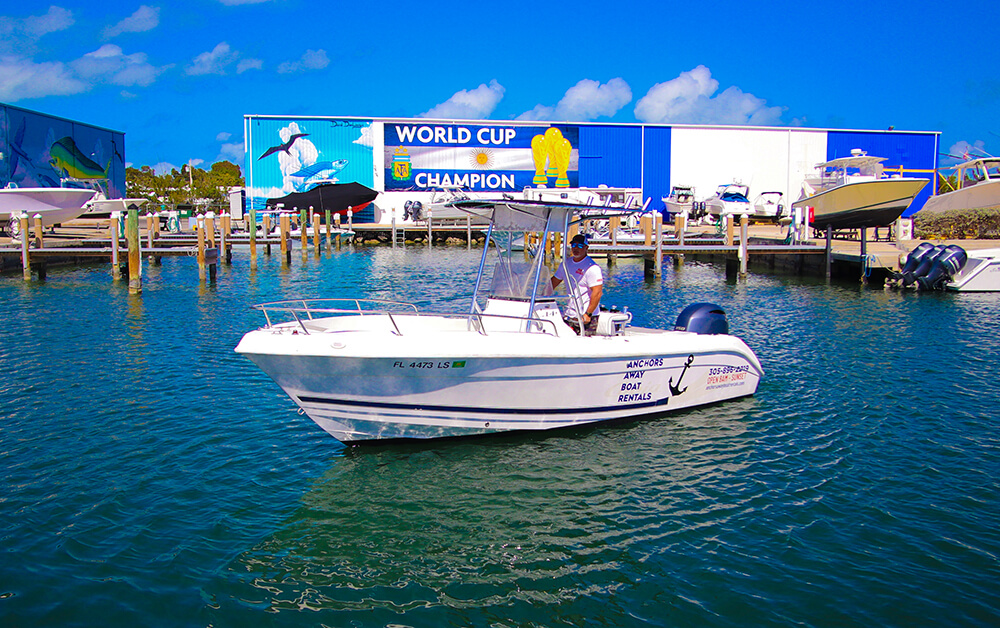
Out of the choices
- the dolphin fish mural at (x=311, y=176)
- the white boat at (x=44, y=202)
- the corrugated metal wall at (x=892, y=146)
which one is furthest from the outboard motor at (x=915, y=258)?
the dolphin fish mural at (x=311, y=176)

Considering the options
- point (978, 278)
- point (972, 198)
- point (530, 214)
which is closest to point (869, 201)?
point (978, 278)

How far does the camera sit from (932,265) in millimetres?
22062

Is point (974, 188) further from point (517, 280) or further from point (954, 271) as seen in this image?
point (517, 280)

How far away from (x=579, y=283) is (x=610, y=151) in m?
43.7

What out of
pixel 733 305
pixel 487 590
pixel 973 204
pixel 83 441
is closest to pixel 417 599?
pixel 487 590

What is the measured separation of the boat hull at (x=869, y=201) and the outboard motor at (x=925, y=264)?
10.7 feet

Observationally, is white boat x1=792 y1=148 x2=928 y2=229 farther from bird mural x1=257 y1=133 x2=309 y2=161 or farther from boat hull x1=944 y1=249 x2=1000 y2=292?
bird mural x1=257 y1=133 x2=309 y2=161

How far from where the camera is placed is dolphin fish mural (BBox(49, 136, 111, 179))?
44781 mm

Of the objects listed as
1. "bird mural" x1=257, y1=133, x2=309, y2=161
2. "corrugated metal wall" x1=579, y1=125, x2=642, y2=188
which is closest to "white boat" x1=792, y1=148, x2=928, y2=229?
"corrugated metal wall" x1=579, y1=125, x2=642, y2=188

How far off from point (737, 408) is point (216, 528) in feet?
22.3

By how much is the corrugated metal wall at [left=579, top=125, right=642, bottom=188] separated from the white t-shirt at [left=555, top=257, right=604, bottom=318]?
4281cm

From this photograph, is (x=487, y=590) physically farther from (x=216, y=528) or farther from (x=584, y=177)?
(x=584, y=177)

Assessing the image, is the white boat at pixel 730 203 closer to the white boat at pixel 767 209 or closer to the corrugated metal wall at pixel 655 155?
the white boat at pixel 767 209

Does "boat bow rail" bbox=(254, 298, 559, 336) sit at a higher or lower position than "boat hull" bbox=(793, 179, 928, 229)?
lower
